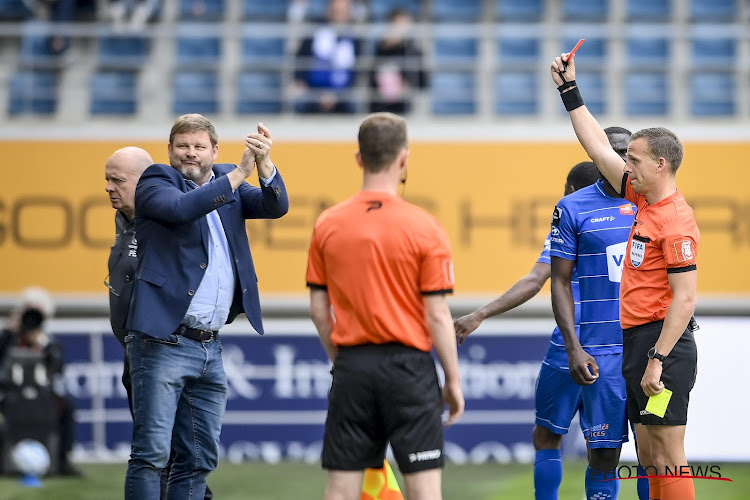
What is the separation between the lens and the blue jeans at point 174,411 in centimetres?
461

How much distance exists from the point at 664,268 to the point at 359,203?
1442 millimetres

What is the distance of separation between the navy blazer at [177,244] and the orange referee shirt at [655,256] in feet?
5.14

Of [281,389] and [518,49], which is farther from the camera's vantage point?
[518,49]

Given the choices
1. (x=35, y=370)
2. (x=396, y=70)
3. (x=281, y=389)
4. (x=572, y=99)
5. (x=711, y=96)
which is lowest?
(x=281, y=389)

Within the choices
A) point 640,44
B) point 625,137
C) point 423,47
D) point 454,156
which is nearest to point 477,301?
point 454,156

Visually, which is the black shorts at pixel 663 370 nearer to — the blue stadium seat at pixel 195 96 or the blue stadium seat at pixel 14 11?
the blue stadium seat at pixel 195 96

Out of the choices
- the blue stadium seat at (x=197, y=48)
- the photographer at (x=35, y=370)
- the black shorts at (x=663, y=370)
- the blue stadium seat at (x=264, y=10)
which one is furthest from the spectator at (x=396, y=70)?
the black shorts at (x=663, y=370)

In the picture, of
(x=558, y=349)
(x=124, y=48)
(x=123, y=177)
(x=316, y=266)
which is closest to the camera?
(x=316, y=266)

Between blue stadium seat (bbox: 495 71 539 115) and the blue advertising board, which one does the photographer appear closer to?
the blue advertising board

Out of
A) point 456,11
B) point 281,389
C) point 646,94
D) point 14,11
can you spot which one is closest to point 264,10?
point 456,11

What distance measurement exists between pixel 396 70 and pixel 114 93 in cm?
325

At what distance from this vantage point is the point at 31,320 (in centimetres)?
976

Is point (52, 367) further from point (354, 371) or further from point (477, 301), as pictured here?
point (354, 371)

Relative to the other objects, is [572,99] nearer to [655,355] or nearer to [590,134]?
[590,134]
